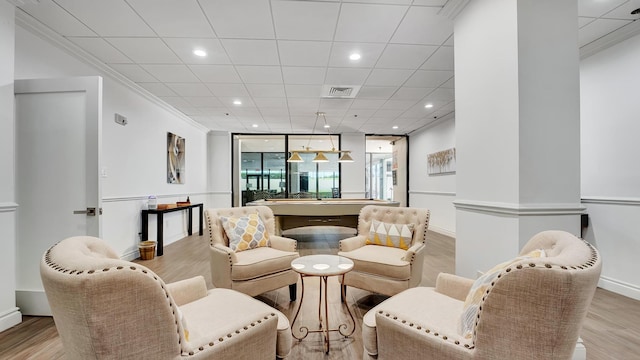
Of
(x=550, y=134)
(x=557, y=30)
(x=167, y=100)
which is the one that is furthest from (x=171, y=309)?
(x=167, y=100)

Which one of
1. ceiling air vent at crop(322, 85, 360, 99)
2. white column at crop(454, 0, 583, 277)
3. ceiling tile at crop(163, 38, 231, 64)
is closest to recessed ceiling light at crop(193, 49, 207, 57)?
ceiling tile at crop(163, 38, 231, 64)

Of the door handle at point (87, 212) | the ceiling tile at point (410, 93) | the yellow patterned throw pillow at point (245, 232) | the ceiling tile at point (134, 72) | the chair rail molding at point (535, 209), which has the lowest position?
the yellow patterned throw pillow at point (245, 232)

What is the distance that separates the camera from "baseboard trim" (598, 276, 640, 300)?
8.85 feet

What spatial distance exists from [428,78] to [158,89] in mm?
4194

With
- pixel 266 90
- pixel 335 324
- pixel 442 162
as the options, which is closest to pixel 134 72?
pixel 266 90

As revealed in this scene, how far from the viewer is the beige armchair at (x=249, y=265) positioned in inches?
91.2

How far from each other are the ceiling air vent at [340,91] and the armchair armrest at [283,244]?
2.53 meters

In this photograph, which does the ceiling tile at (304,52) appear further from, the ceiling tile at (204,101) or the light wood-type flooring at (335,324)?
the light wood-type flooring at (335,324)

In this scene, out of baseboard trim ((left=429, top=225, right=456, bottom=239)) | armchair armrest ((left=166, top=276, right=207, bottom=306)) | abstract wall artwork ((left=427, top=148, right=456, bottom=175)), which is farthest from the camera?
baseboard trim ((left=429, top=225, right=456, bottom=239))

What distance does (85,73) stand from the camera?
11.0ft

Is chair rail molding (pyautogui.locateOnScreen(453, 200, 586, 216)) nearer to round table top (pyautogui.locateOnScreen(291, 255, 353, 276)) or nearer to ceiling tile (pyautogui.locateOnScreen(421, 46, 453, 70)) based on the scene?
round table top (pyautogui.locateOnScreen(291, 255, 353, 276))

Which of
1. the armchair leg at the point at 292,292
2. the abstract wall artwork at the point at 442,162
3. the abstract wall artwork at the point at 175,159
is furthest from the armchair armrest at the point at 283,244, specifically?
the abstract wall artwork at the point at 442,162

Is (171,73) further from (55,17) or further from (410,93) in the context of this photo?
(410,93)

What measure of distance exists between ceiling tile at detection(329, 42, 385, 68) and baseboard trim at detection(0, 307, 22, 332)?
3803mm
